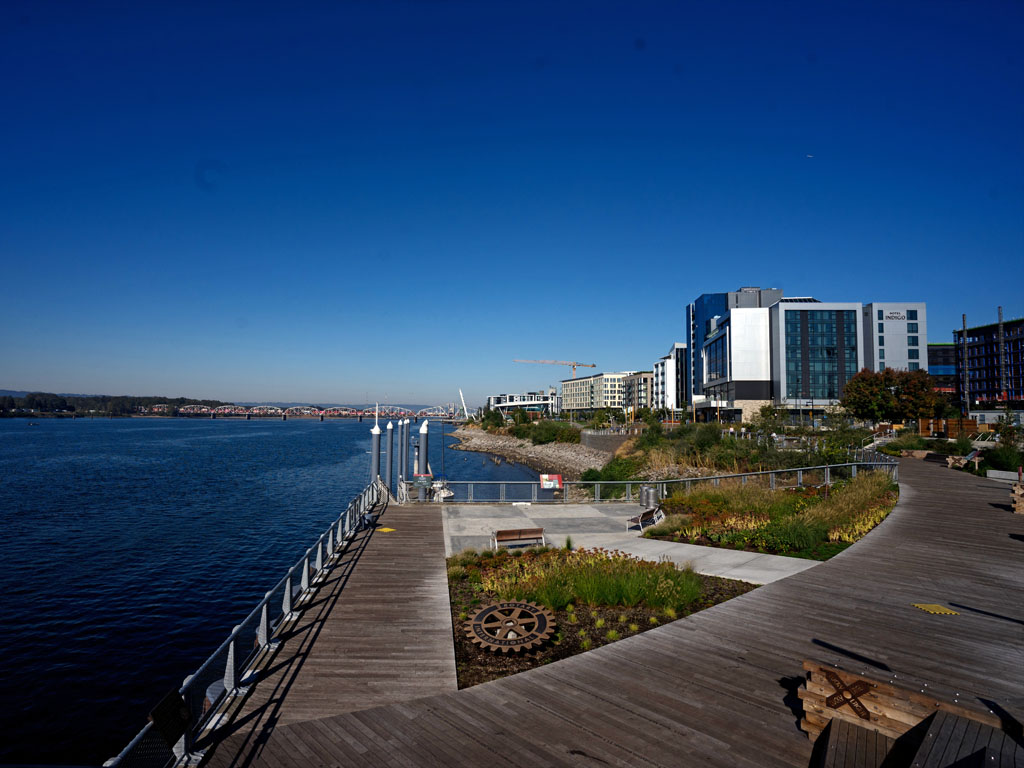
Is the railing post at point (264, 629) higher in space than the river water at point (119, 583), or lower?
higher

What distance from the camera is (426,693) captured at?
292 inches

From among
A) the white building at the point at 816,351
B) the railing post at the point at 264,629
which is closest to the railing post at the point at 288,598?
the railing post at the point at 264,629

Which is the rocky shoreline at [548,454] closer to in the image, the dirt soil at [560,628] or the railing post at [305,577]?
the dirt soil at [560,628]

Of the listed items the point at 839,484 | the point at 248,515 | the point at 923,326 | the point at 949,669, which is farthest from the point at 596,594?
the point at 923,326

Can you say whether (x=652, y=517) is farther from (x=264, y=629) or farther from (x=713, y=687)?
(x=264, y=629)

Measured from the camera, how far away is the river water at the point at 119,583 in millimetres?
13188

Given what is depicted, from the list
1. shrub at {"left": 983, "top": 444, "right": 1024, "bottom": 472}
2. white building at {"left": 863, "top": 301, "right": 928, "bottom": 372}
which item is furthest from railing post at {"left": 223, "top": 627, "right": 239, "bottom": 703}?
white building at {"left": 863, "top": 301, "right": 928, "bottom": 372}

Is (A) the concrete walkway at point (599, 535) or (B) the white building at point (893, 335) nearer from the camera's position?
(A) the concrete walkway at point (599, 535)

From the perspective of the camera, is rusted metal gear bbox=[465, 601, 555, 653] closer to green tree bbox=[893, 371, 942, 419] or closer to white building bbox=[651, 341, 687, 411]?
green tree bbox=[893, 371, 942, 419]

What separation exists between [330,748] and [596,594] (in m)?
6.11

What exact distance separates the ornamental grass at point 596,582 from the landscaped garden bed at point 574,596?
18 mm

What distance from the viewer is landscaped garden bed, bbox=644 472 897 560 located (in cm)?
1495

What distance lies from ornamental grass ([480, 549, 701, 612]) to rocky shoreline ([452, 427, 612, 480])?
159ft

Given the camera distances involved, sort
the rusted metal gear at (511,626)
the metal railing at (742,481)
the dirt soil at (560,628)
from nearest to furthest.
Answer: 1. the dirt soil at (560,628)
2. the rusted metal gear at (511,626)
3. the metal railing at (742,481)
